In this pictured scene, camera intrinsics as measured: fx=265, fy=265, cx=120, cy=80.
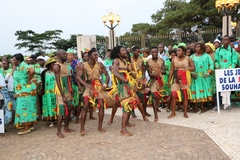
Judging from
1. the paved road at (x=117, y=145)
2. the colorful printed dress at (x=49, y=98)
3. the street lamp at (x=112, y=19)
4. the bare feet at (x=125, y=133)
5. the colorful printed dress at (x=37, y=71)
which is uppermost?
the street lamp at (x=112, y=19)

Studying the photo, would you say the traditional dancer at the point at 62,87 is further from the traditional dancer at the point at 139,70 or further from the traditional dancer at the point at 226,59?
the traditional dancer at the point at 226,59

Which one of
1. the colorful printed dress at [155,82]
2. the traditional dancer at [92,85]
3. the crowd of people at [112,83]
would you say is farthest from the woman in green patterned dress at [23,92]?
the colorful printed dress at [155,82]

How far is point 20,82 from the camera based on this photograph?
5.94 meters

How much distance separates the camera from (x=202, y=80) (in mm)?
7000

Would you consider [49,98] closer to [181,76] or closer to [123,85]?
[123,85]

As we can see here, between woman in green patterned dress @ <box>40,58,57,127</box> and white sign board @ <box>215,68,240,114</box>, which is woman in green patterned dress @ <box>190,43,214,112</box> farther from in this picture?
woman in green patterned dress @ <box>40,58,57,127</box>

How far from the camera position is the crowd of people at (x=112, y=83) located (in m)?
5.55

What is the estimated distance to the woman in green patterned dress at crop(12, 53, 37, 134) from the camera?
19.3 feet

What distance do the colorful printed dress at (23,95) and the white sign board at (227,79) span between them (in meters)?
4.56

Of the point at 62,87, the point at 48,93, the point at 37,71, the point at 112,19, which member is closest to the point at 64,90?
the point at 62,87

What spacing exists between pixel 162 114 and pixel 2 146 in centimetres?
405

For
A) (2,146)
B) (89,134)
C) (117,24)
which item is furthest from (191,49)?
(117,24)

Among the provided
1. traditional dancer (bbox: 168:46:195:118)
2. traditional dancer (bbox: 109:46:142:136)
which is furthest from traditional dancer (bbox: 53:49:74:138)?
traditional dancer (bbox: 168:46:195:118)

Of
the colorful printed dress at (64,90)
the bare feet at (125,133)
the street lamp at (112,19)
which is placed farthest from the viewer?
the street lamp at (112,19)
